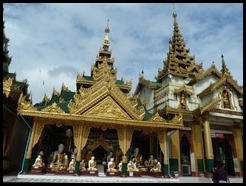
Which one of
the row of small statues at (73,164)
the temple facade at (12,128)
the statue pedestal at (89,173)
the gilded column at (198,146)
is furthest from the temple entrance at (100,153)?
the gilded column at (198,146)

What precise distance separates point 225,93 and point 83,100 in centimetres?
1321

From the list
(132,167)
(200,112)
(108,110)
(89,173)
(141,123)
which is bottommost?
(89,173)

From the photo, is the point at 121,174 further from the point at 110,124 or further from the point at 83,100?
the point at 83,100

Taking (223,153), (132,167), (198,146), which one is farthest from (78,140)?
(223,153)

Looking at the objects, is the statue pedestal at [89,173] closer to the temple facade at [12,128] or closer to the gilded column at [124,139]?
the gilded column at [124,139]

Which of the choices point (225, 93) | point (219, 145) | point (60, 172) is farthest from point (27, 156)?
point (219, 145)

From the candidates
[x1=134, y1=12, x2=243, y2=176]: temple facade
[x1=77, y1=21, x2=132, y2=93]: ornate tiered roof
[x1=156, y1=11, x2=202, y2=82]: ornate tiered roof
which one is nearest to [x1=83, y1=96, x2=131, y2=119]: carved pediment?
[x1=77, y1=21, x2=132, y2=93]: ornate tiered roof

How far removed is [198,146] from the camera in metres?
17.8

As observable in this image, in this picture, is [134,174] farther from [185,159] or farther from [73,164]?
[185,159]

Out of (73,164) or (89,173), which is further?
(73,164)

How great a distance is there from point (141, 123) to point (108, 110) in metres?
2.05

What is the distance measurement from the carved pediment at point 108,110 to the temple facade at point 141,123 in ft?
0.18

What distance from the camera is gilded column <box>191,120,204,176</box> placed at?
17.2 m

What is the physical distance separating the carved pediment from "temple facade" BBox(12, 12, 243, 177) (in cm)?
6
